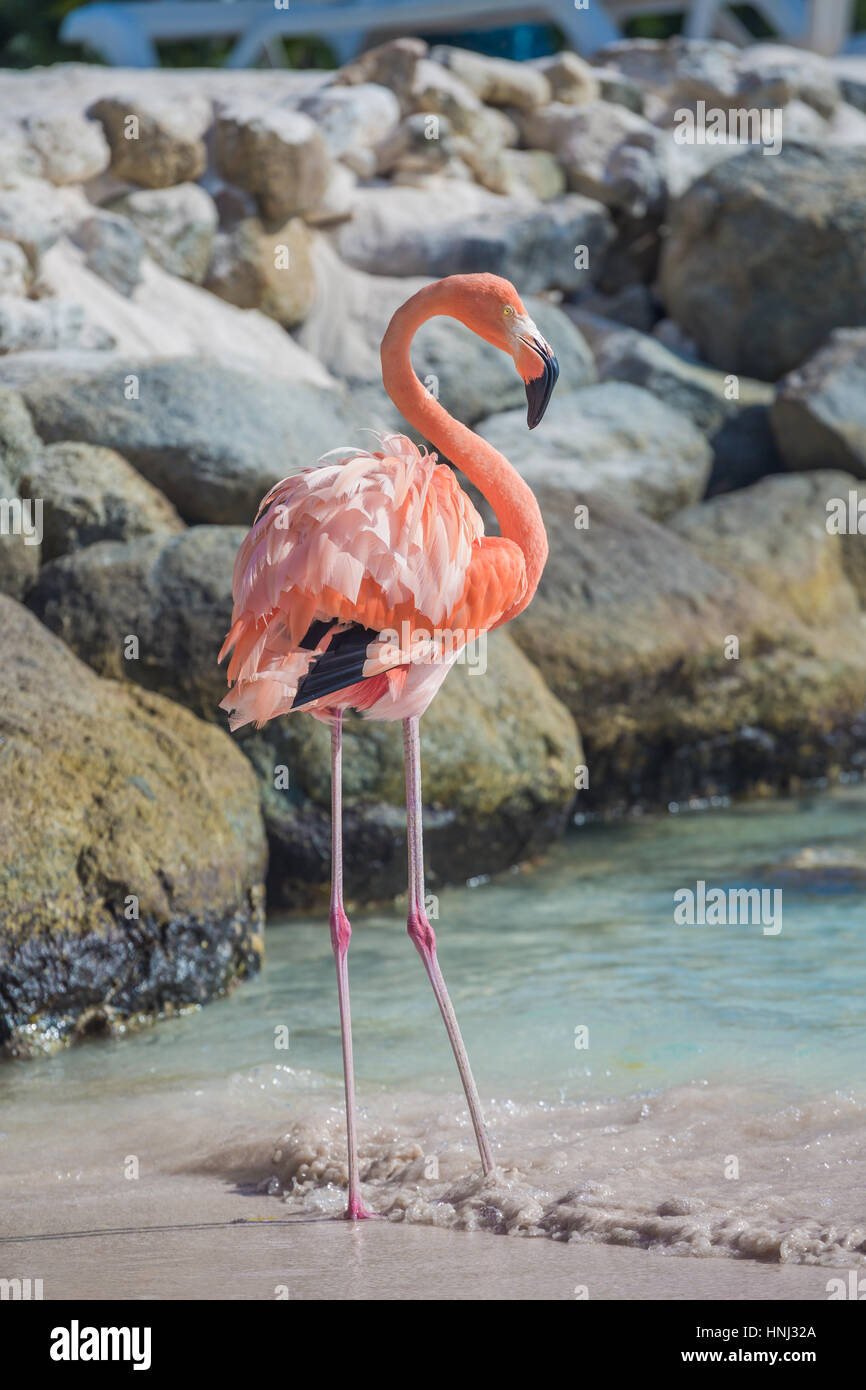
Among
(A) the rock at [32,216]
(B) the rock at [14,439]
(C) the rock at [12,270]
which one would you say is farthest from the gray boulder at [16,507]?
(A) the rock at [32,216]

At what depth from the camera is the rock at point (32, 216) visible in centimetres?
1035

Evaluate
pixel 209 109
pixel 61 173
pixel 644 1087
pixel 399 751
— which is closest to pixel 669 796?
pixel 399 751

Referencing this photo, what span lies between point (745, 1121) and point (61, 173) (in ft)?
34.8

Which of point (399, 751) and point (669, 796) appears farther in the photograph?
point (669, 796)

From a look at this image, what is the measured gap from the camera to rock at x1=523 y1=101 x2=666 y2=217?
15.2 metres

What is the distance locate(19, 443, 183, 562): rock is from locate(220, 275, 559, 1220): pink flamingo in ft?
12.3

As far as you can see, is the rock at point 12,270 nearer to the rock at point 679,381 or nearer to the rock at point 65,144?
the rock at point 65,144

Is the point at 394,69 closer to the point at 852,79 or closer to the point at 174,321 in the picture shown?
the point at 174,321

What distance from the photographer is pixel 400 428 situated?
11023 millimetres

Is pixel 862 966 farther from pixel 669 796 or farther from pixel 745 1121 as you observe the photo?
pixel 669 796

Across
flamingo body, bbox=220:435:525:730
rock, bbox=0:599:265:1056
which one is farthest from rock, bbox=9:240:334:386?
flamingo body, bbox=220:435:525:730

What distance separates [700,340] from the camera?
46.5 ft
